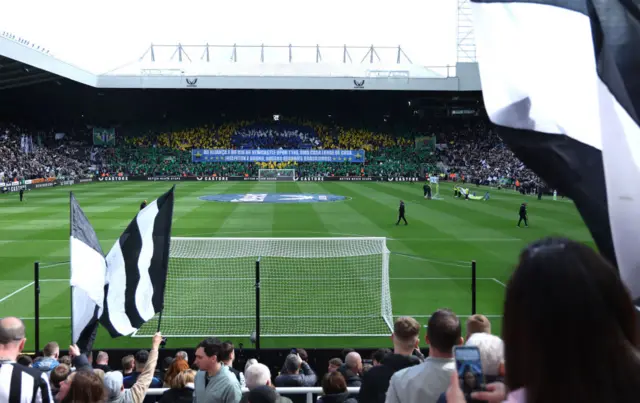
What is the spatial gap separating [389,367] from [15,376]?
2.55 meters

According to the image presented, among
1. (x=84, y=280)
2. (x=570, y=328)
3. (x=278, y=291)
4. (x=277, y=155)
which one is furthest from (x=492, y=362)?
(x=277, y=155)

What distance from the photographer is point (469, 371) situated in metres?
2.10

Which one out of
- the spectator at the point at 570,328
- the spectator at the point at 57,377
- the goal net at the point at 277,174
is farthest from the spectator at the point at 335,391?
the goal net at the point at 277,174

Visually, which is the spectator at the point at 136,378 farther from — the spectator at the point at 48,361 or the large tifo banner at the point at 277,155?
the large tifo banner at the point at 277,155

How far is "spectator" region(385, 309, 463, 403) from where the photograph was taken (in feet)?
10.5

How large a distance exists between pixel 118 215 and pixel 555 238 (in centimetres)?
3093

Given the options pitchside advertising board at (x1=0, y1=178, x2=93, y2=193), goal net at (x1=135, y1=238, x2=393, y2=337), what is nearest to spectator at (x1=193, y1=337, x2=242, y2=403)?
goal net at (x1=135, y1=238, x2=393, y2=337)

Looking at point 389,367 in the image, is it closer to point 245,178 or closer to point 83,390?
point 83,390

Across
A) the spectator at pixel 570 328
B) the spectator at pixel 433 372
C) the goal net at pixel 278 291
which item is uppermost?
the spectator at pixel 570 328

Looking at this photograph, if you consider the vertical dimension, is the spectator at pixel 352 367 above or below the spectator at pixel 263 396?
below

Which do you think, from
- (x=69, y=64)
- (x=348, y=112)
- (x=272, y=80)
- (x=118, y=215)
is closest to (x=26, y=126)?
(x=69, y=64)

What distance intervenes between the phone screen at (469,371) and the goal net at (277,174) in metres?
65.2

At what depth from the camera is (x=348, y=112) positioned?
81562mm

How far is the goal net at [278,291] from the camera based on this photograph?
12.3m
